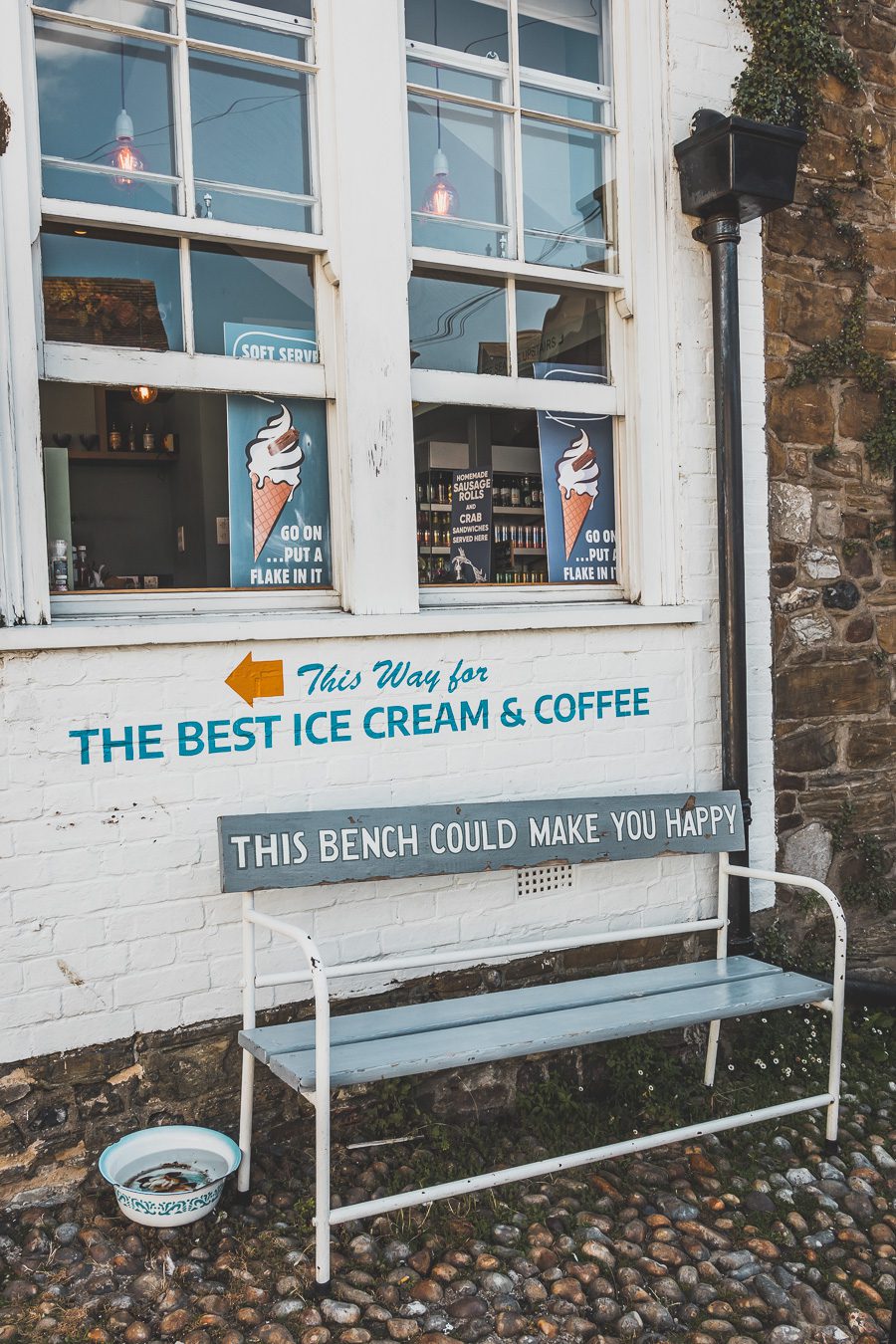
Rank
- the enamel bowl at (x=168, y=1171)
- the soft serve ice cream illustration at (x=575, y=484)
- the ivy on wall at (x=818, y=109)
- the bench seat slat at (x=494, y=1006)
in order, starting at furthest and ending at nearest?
1. the ivy on wall at (x=818, y=109)
2. the soft serve ice cream illustration at (x=575, y=484)
3. the bench seat slat at (x=494, y=1006)
4. the enamel bowl at (x=168, y=1171)

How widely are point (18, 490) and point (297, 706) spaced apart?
1017 mm

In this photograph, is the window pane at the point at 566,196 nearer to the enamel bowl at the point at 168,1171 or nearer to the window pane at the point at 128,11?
the window pane at the point at 128,11

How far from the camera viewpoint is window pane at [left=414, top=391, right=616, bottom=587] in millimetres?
3918

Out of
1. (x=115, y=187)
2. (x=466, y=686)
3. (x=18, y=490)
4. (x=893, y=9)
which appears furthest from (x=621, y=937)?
(x=893, y=9)

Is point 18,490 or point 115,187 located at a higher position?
point 115,187

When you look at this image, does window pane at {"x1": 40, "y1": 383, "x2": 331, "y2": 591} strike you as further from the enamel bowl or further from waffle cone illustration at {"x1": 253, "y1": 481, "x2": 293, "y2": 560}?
the enamel bowl

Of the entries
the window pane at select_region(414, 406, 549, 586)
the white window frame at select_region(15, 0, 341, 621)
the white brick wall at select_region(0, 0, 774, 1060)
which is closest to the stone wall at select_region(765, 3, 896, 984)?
the white brick wall at select_region(0, 0, 774, 1060)

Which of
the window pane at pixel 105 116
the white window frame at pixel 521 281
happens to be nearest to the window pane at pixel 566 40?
the white window frame at pixel 521 281

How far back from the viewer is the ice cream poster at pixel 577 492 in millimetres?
4113

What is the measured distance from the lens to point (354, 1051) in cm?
295

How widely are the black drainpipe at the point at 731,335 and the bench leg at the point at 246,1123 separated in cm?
192

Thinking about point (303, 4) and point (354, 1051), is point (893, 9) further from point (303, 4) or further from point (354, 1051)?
point (354, 1051)

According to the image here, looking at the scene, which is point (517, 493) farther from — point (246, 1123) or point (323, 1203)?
point (323, 1203)

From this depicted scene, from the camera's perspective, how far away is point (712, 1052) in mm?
3887
